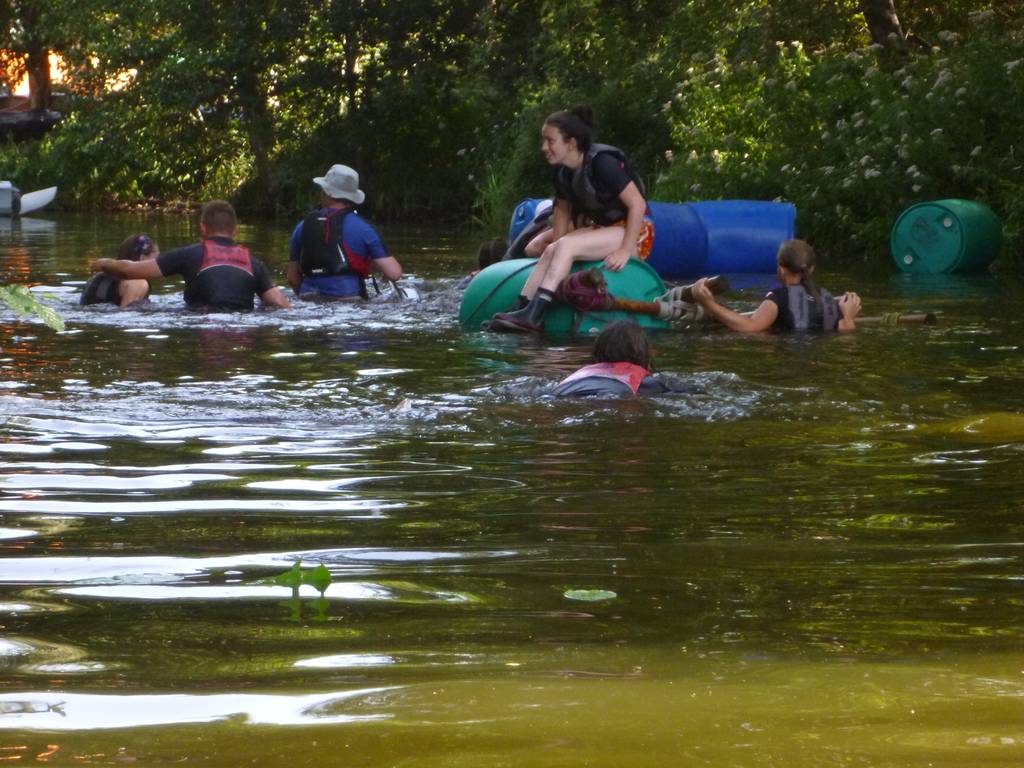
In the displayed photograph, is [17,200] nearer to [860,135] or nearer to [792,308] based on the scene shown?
[860,135]

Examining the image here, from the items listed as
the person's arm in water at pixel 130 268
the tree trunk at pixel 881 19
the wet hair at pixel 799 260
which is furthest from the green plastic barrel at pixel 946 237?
the person's arm in water at pixel 130 268

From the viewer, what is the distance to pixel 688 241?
1582cm

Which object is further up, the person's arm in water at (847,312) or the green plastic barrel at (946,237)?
the green plastic barrel at (946,237)

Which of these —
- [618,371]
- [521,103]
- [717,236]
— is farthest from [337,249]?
[521,103]

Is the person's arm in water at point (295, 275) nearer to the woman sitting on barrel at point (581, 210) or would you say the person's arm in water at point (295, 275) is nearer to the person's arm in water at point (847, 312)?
the woman sitting on barrel at point (581, 210)

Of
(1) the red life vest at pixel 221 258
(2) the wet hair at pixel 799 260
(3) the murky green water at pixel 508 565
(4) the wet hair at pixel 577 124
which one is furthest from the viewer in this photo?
(1) the red life vest at pixel 221 258

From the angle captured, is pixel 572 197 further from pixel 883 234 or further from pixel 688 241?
pixel 883 234

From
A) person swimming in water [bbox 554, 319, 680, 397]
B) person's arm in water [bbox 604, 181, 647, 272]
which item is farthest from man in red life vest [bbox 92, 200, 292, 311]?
person swimming in water [bbox 554, 319, 680, 397]

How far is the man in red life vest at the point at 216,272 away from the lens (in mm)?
12172

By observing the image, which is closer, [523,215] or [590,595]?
[590,595]

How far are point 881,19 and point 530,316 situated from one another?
460 inches

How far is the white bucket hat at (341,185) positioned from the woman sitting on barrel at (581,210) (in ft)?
7.60

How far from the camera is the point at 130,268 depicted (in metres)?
12.3

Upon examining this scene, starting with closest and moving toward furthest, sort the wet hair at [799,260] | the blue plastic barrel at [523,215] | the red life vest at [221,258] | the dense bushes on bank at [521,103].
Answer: the wet hair at [799,260], the red life vest at [221,258], the blue plastic barrel at [523,215], the dense bushes on bank at [521,103]
